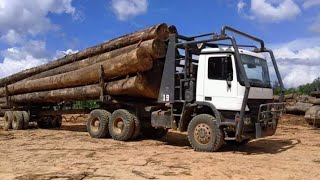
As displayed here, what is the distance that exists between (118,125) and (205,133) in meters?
4.16

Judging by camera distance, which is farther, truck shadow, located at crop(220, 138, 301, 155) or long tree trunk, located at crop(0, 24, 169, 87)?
long tree trunk, located at crop(0, 24, 169, 87)

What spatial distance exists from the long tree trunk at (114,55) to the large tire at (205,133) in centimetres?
263

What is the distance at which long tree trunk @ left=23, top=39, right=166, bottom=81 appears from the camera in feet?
43.9

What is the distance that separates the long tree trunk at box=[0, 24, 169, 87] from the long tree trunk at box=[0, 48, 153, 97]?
0.61 metres

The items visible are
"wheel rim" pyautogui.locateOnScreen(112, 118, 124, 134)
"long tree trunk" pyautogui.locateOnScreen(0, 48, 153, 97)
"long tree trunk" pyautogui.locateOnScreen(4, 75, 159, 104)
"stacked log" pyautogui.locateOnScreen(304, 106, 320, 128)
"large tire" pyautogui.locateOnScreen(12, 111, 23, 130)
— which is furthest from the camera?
"large tire" pyautogui.locateOnScreen(12, 111, 23, 130)

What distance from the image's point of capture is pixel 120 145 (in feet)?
44.2

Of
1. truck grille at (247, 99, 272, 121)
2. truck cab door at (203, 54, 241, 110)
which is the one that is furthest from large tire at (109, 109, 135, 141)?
truck grille at (247, 99, 272, 121)

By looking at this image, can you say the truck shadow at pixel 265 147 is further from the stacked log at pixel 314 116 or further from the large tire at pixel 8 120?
the large tire at pixel 8 120

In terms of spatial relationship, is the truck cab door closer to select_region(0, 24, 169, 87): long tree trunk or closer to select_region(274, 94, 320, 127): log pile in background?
select_region(0, 24, 169, 87): long tree trunk

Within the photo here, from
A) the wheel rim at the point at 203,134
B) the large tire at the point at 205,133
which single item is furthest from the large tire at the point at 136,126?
the wheel rim at the point at 203,134

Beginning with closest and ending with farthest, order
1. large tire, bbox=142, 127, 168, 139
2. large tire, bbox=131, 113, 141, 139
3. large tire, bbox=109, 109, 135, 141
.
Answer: large tire, bbox=109, 109, 135, 141, large tire, bbox=131, 113, 141, 139, large tire, bbox=142, 127, 168, 139

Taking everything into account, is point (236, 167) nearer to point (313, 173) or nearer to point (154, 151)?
point (313, 173)

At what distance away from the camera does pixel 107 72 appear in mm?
15086

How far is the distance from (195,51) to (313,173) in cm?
525
